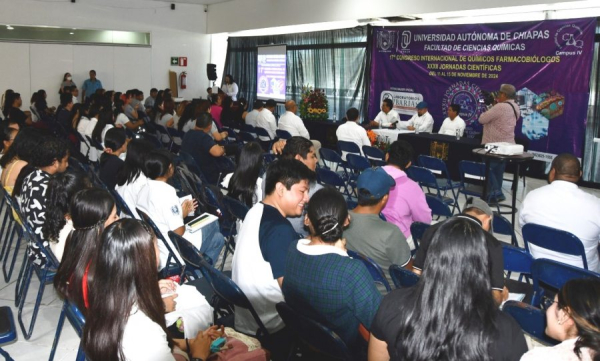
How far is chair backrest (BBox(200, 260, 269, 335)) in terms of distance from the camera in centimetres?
238

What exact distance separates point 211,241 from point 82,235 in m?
1.58

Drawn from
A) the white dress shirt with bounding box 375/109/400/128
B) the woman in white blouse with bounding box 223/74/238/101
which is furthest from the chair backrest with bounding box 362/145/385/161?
the woman in white blouse with bounding box 223/74/238/101

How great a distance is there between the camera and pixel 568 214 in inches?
145

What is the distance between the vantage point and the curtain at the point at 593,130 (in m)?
8.27

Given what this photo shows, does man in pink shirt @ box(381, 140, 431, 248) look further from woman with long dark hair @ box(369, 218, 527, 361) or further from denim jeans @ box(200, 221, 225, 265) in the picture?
woman with long dark hair @ box(369, 218, 527, 361)

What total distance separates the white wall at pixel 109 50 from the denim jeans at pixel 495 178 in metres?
11.2

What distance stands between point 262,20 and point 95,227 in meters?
12.3

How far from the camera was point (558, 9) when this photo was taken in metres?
8.71

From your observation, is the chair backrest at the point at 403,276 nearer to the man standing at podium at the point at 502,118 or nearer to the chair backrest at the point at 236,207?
the chair backrest at the point at 236,207

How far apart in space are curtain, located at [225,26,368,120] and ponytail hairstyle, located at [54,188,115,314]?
9.93 metres

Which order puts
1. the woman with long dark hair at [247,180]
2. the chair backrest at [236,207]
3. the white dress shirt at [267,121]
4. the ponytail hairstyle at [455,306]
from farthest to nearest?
the white dress shirt at [267,121]
the woman with long dark hair at [247,180]
the chair backrest at [236,207]
the ponytail hairstyle at [455,306]

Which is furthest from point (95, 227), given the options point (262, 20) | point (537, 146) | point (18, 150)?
point (262, 20)

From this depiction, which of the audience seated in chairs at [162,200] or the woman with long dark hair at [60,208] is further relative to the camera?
the audience seated in chairs at [162,200]

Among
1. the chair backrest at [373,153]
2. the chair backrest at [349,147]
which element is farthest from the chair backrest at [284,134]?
the chair backrest at [373,153]
